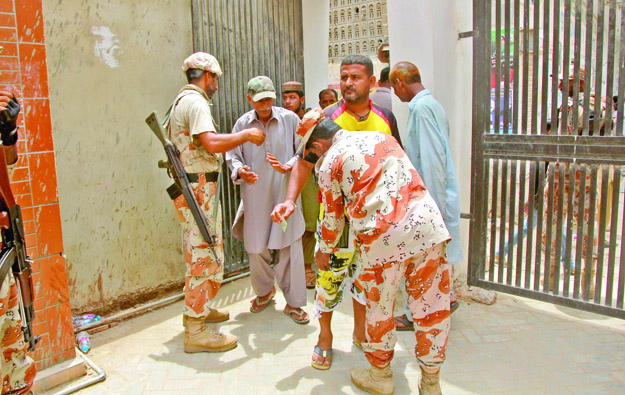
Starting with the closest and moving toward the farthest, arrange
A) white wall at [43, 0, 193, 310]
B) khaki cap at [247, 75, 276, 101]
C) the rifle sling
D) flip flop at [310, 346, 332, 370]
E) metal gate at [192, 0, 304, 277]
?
the rifle sling → flip flop at [310, 346, 332, 370] → white wall at [43, 0, 193, 310] → khaki cap at [247, 75, 276, 101] → metal gate at [192, 0, 304, 277]

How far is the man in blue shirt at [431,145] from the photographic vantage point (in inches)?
135

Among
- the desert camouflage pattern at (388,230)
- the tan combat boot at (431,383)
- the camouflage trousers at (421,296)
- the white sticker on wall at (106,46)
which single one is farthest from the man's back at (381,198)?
the white sticker on wall at (106,46)

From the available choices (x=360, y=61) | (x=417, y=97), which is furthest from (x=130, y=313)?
(x=417, y=97)

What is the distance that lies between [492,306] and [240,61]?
10.9 feet

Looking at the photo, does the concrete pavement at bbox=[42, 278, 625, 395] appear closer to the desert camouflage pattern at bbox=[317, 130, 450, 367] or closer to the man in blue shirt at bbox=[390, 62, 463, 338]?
the desert camouflage pattern at bbox=[317, 130, 450, 367]

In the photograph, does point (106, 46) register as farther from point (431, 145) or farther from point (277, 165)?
point (431, 145)

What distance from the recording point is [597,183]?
3383 mm

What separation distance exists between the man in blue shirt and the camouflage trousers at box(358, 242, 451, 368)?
869mm

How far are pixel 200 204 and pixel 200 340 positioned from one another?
0.96 metres

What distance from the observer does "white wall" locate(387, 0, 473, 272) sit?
12.8ft

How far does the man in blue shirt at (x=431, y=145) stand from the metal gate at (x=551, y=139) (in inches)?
20.2

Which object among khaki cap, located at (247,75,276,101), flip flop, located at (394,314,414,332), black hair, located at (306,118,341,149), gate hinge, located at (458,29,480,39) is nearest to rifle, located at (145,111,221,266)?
khaki cap, located at (247,75,276,101)

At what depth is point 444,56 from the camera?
3.99 metres

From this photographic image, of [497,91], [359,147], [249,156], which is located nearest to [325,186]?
[359,147]
